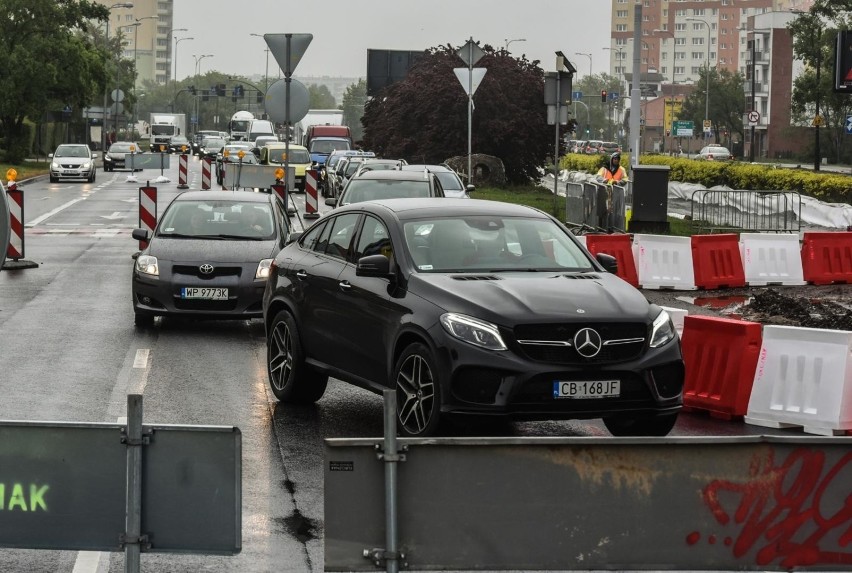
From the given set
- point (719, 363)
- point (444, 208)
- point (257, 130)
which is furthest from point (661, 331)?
point (257, 130)

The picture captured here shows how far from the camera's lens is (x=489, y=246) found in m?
10.4

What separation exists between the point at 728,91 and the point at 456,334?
127 metres

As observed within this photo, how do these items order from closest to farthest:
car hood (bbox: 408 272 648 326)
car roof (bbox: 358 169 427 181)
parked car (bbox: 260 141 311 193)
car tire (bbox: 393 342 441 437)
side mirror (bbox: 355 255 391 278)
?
1. car hood (bbox: 408 272 648 326)
2. car tire (bbox: 393 342 441 437)
3. side mirror (bbox: 355 255 391 278)
4. car roof (bbox: 358 169 427 181)
5. parked car (bbox: 260 141 311 193)

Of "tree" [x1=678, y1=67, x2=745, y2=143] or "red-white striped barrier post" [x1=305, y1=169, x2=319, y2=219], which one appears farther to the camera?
"tree" [x1=678, y1=67, x2=745, y2=143]

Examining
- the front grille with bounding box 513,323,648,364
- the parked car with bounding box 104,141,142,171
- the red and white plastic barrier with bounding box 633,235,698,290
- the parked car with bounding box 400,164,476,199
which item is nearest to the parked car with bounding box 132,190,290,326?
the red and white plastic barrier with bounding box 633,235,698,290

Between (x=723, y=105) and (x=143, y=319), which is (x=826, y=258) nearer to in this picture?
(x=143, y=319)

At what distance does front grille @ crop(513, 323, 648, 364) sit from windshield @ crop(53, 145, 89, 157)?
53022 millimetres

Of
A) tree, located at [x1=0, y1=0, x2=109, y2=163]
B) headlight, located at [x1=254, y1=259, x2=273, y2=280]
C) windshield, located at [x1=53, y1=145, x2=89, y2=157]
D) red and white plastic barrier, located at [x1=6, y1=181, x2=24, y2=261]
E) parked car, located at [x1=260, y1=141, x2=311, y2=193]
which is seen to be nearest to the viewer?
headlight, located at [x1=254, y1=259, x2=273, y2=280]

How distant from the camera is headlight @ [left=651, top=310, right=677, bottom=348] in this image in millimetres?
9445

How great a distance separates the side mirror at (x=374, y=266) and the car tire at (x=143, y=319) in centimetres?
647

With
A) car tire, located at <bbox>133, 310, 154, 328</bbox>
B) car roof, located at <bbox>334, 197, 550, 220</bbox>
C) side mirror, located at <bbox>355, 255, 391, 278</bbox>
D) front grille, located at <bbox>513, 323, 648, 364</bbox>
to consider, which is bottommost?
car tire, located at <bbox>133, 310, 154, 328</bbox>

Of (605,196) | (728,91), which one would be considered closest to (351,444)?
(605,196)

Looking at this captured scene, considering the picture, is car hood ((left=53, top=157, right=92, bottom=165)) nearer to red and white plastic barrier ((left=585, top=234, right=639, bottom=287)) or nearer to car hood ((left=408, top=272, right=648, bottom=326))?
red and white plastic barrier ((left=585, top=234, right=639, bottom=287))

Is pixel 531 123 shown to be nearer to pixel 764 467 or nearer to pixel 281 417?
pixel 281 417
